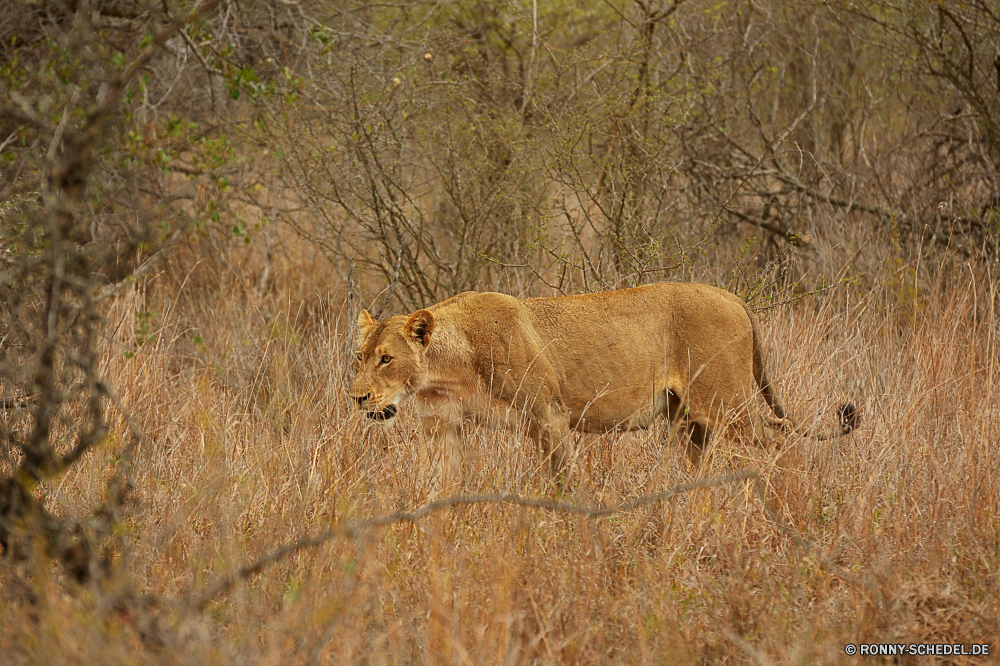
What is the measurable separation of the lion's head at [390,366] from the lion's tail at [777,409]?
1696 millimetres

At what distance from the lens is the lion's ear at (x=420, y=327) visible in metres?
4.58

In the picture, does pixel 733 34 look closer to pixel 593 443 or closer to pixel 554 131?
pixel 554 131

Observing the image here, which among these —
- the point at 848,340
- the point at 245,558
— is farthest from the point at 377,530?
the point at 848,340

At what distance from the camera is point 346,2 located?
9594 millimetres

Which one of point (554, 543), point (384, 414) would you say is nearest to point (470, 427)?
point (384, 414)

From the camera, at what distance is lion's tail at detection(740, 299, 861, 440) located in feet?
15.0

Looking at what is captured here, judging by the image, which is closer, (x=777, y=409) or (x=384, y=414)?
(x=384, y=414)

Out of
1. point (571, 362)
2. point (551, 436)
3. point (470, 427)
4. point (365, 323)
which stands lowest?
point (470, 427)

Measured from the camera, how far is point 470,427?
16.6 ft

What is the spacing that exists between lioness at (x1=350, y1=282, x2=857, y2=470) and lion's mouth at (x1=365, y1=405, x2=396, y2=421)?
0.05ft

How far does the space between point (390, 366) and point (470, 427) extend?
64cm

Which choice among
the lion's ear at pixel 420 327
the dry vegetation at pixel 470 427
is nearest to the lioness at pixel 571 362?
the lion's ear at pixel 420 327

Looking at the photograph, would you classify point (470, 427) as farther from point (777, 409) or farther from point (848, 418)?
point (848, 418)

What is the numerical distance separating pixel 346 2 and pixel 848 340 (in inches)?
245
